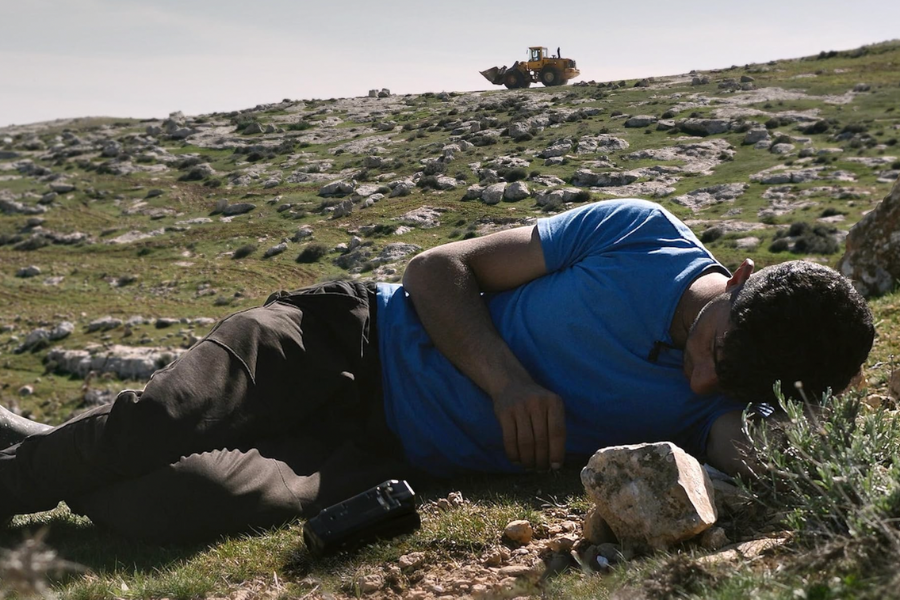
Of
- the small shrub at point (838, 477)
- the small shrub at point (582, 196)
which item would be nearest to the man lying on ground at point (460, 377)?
the small shrub at point (838, 477)

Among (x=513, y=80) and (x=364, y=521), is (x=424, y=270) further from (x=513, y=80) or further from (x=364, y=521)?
(x=513, y=80)

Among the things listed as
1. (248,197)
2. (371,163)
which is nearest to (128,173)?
(248,197)

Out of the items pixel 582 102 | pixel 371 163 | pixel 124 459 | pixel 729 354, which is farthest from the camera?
pixel 582 102

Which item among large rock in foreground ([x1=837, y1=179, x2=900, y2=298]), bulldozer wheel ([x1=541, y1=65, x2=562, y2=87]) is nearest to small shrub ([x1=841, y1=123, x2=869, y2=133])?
bulldozer wheel ([x1=541, y1=65, x2=562, y2=87])

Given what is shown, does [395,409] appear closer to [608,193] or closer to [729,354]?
[729,354]

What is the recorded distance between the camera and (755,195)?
31.3 metres

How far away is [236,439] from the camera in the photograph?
160 inches

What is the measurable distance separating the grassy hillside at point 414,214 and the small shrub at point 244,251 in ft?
0.67

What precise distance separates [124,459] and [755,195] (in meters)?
30.8

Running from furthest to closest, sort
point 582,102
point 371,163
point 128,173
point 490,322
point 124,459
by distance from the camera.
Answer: point 128,173
point 582,102
point 371,163
point 490,322
point 124,459

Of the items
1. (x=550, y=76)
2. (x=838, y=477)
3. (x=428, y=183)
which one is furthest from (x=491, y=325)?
(x=550, y=76)

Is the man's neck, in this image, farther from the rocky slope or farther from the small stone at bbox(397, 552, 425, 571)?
the rocky slope

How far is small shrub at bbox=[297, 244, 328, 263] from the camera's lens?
128 feet

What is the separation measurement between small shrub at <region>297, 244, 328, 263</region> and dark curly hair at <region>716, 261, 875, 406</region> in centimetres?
3585
